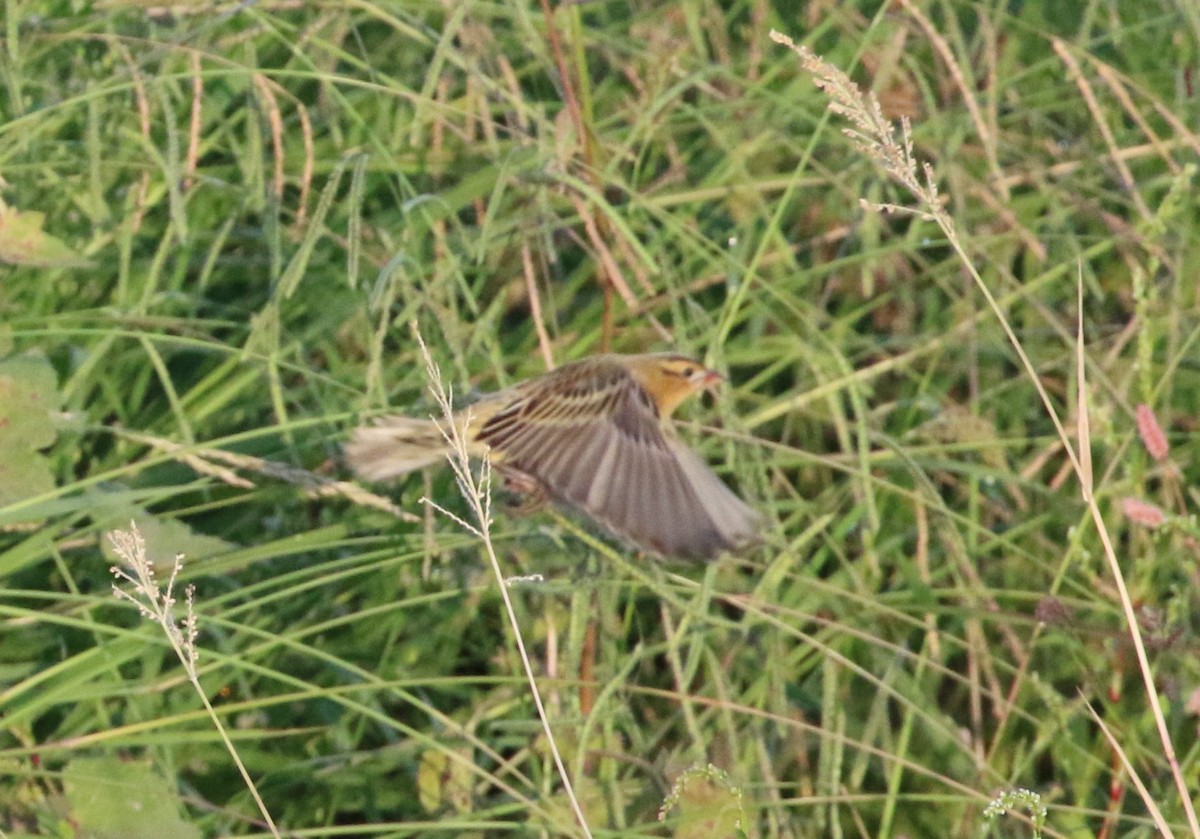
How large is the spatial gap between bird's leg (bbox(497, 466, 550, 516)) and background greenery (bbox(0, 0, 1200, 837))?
77mm

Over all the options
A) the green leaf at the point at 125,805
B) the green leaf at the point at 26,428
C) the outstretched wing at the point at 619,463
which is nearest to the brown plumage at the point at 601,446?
the outstretched wing at the point at 619,463

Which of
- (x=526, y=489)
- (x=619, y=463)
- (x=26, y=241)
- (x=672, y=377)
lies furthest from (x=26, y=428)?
(x=672, y=377)

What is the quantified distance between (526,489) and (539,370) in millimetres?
584

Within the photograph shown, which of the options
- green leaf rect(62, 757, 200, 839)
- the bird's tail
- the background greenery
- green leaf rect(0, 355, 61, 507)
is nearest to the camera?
green leaf rect(62, 757, 200, 839)

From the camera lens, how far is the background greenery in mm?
2445

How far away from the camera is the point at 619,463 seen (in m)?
2.53

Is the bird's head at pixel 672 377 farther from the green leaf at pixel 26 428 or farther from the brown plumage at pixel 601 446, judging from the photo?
the green leaf at pixel 26 428

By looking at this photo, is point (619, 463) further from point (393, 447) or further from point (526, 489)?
point (393, 447)

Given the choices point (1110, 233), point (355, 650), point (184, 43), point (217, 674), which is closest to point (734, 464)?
point (355, 650)

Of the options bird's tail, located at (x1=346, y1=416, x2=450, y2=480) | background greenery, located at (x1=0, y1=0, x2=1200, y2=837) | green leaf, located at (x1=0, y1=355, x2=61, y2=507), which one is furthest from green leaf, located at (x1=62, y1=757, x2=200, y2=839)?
bird's tail, located at (x1=346, y1=416, x2=450, y2=480)

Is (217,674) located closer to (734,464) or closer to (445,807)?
(445,807)

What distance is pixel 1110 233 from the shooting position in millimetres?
3539

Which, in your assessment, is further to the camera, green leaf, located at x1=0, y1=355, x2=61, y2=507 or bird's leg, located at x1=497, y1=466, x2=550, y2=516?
bird's leg, located at x1=497, y1=466, x2=550, y2=516

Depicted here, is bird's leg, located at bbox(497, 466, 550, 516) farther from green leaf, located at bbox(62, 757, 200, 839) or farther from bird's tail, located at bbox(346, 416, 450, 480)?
green leaf, located at bbox(62, 757, 200, 839)
